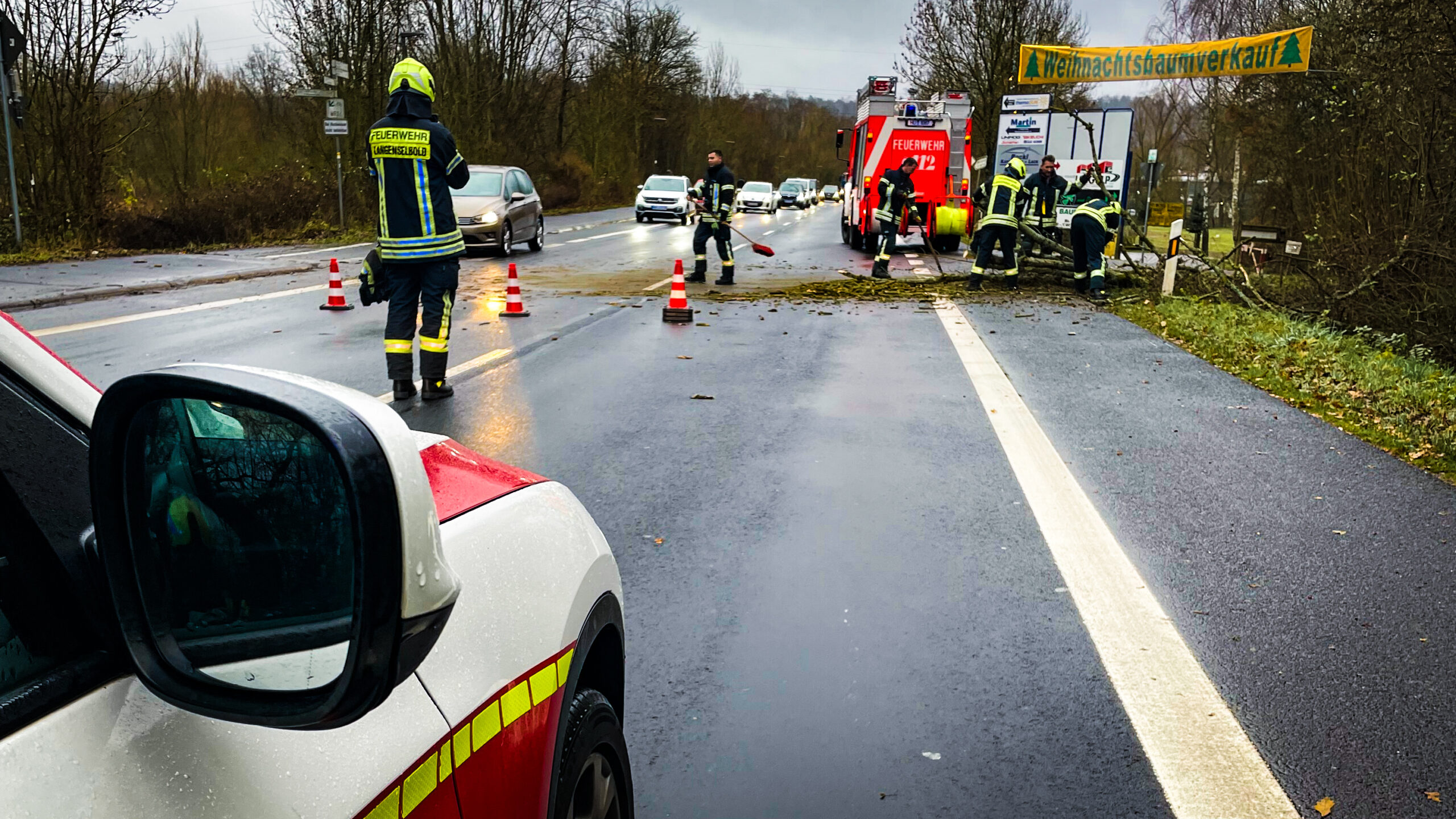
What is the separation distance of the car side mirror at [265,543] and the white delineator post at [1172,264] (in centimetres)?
1584

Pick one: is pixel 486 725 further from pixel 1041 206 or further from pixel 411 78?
pixel 1041 206

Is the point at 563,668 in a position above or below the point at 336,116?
below

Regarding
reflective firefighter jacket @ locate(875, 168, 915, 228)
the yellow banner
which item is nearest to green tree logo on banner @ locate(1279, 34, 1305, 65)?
the yellow banner

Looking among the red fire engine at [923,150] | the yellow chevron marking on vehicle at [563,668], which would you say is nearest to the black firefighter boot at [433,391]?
the yellow chevron marking on vehicle at [563,668]

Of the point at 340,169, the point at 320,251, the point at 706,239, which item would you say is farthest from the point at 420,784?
the point at 340,169

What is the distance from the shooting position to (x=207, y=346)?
10.3 m

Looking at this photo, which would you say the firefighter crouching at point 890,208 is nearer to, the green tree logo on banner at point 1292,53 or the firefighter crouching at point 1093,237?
the firefighter crouching at point 1093,237

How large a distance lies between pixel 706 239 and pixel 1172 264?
641cm

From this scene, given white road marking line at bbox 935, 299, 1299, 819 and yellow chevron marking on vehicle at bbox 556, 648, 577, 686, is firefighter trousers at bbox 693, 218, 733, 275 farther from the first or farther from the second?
yellow chevron marking on vehicle at bbox 556, 648, 577, 686

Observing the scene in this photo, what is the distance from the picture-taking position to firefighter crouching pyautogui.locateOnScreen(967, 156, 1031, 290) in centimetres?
1698

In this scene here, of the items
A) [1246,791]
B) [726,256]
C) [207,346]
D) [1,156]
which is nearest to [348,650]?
[1246,791]

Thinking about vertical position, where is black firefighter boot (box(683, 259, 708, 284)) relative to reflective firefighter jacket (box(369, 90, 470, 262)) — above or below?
below

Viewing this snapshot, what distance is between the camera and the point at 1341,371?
388 inches

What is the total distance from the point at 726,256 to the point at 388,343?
932 cm
